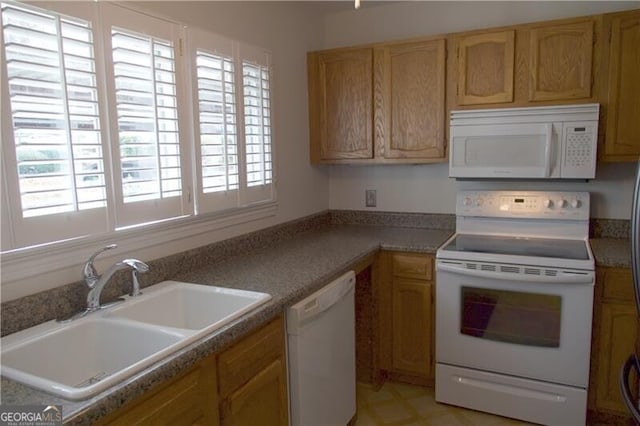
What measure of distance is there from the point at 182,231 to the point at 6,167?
0.79m

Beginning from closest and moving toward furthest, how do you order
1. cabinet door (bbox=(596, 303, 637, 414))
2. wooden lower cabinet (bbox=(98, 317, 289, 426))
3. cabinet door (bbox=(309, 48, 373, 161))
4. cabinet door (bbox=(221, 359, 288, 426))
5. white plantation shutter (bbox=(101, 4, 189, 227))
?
wooden lower cabinet (bbox=(98, 317, 289, 426)) < cabinet door (bbox=(221, 359, 288, 426)) < white plantation shutter (bbox=(101, 4, 189, 227)) < cabinet door (bbox=(596, 303, 637, 414)) < cabinet door (bbox=(309, 48, 373, 161))

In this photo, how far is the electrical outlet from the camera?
3.24 meters

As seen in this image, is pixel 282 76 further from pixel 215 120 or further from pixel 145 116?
pixel 145 116

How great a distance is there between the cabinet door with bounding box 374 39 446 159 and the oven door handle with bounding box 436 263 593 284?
2.40 feet

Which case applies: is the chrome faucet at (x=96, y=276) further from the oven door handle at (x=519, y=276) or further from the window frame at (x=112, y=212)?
the oven door handle at (x=519, y=276)

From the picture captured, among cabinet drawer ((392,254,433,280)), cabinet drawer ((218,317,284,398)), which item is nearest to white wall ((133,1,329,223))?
cabinet drawer ((392,254,433,280))

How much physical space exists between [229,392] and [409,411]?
4.66 ft

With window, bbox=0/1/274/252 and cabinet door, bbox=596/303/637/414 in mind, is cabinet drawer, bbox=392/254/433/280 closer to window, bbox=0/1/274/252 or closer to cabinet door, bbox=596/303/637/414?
cabinet door, bbox=596/303/637/414

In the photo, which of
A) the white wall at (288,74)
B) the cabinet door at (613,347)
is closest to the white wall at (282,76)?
the white wall at (288,74)

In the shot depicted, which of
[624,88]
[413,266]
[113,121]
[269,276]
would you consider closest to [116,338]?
[269,276]

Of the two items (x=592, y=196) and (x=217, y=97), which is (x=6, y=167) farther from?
(x=592, y=196)

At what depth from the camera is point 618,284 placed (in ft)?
6.94

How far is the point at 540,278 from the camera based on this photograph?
2.15m

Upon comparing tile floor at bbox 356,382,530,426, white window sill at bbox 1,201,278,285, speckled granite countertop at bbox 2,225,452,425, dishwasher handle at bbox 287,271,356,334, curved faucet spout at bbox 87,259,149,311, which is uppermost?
white window sill at bbox 1,201,278,285
